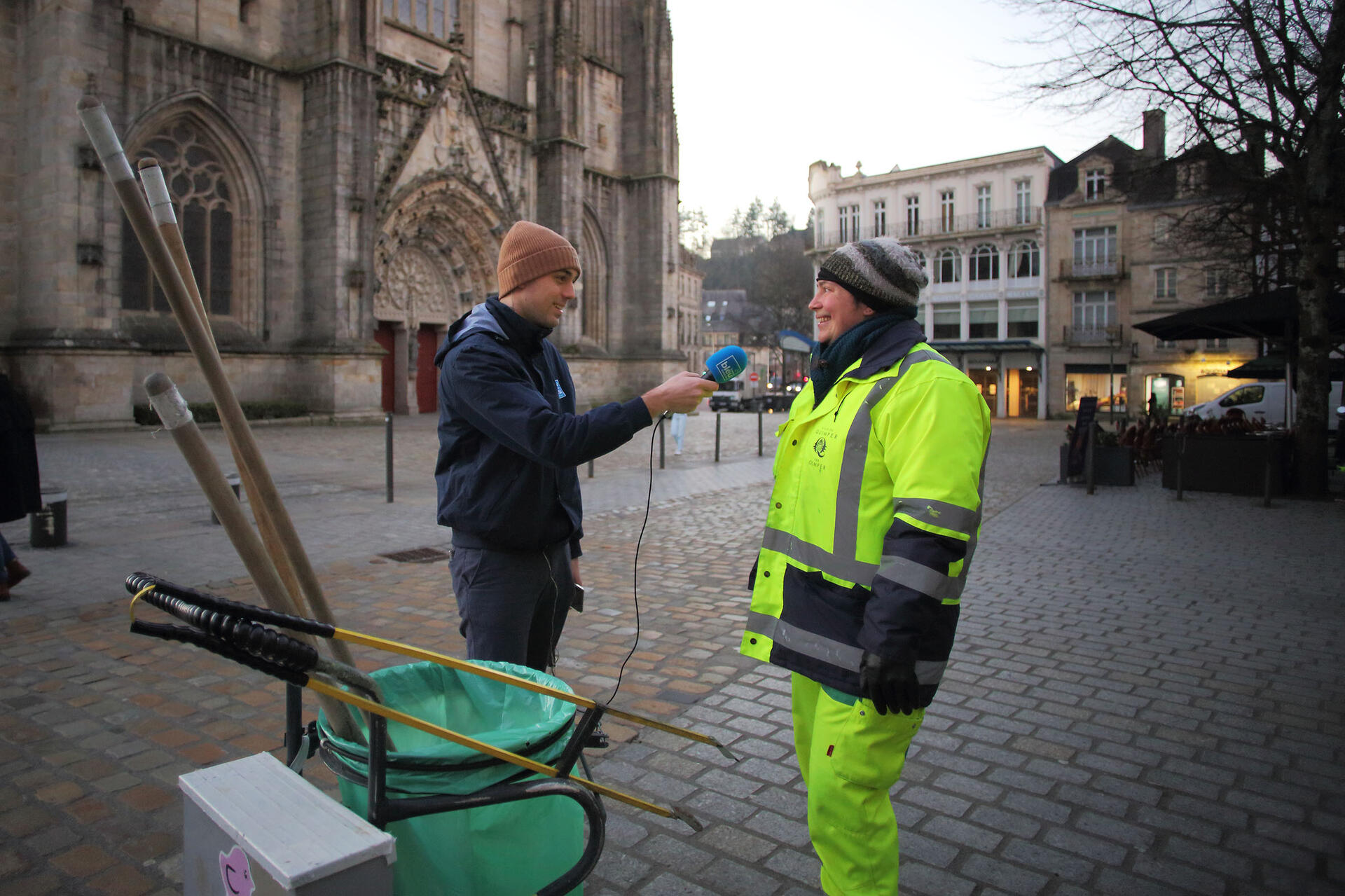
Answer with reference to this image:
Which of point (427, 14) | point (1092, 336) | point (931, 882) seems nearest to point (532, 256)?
point (931, 882)

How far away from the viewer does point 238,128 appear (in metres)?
22.2

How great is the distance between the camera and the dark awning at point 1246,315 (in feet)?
42.9

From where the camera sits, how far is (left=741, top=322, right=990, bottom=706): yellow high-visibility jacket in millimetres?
2061

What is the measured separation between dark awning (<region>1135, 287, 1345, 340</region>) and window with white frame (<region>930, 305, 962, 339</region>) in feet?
122

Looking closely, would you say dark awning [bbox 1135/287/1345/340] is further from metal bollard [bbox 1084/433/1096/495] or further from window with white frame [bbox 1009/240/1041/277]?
window with white frame [bbox 1009/240/1041/277]

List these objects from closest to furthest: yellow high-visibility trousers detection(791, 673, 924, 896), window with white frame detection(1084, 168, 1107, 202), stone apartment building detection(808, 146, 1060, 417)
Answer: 1. yellow high-visibility trousers detection(791, 673, 924, 896)
2. window with white frame detection(1084, 168, 1107, 202)
3. stone apartment building detection(808, 146, 1060, 417)

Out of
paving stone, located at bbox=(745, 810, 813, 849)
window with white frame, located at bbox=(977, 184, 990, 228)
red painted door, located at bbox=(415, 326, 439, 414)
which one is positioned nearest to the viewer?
paving stone, located at bbox=(745, 810, 813, 849)

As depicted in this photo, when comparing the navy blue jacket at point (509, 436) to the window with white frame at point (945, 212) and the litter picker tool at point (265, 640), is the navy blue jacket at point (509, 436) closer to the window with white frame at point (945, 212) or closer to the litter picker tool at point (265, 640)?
the litter picker tool at point (265, 640)

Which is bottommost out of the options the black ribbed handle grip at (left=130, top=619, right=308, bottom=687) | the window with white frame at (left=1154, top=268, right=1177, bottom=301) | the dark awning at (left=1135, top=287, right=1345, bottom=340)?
the black ribbed handle grip at (left=130, top=619, right=308, bottom=687)

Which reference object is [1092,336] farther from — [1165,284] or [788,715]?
[788,715]

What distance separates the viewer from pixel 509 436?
2527 millimetres

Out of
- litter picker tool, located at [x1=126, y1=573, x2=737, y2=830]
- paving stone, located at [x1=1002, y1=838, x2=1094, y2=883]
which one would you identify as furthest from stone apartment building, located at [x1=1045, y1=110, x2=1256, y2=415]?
litter picker tool, located at [x1=126, y1=573, x2=737, y2=830]

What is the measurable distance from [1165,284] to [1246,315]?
34437 mm

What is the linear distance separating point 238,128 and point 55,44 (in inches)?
173
